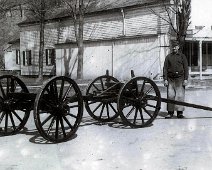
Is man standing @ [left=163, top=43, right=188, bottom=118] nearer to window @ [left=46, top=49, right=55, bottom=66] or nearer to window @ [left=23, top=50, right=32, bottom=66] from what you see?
window @ [left=46, top=49, right=55, bottom=66]

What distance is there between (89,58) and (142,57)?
5.42 meters

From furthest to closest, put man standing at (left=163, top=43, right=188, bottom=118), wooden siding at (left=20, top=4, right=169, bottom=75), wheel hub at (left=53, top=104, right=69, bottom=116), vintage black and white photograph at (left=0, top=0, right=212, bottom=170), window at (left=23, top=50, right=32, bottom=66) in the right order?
window at (left=23, top=50, right=32, bottom=66) < wooden siding at (left=20, top=4, right=169, bottom=75) < man standing at (left=163, top=43, right=188, bottom=118) < wheel hub at (left=53, top=104, right=69, bottom=116) < vintage black and white photograph at (left=0, top=0, right=212, bottom=170)

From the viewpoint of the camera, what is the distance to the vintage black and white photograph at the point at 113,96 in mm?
6320

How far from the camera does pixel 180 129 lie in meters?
8.58

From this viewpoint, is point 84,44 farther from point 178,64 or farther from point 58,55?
point 178,64

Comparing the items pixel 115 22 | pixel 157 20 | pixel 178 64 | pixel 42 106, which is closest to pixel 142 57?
pixel 157 20

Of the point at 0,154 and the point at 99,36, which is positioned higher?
the point at 99,36

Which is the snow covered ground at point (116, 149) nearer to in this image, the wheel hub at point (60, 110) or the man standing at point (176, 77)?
the wheel hub at point (60, 110)

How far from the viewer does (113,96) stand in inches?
344

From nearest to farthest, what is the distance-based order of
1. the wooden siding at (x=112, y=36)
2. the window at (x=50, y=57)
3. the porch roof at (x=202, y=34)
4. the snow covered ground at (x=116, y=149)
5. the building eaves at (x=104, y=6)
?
the snow covered ground at (x=116, y=149), the wooden siding at (x=112, y=36), the porch roof at (x=202, y=34), the building eaves at (x=104, y=6), the window at (x=50, y=57)

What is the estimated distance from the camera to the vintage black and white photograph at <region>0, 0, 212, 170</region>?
6320 millimetres

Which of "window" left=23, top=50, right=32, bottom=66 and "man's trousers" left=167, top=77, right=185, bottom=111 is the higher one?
"window" left=23, top=50, right=32, bottom=66

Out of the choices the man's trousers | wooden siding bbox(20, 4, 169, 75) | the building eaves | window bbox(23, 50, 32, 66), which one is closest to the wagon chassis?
the man's trousers

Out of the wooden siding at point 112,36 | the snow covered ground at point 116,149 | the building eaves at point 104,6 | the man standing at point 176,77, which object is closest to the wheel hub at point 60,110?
the snow covered ground at point 116,149
